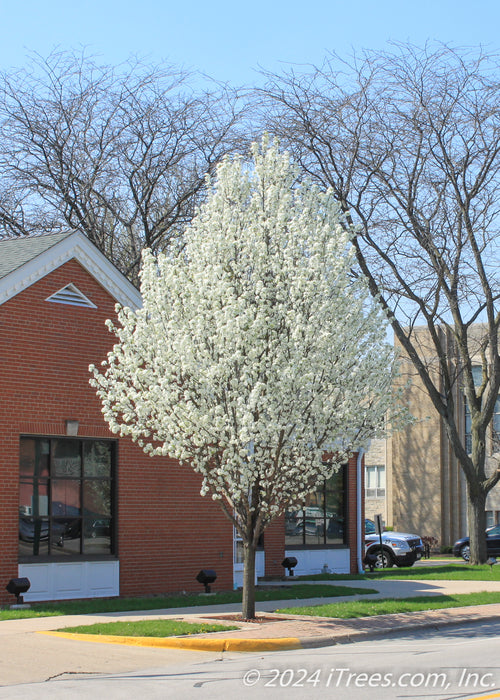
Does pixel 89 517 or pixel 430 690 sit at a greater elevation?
pixel 89 517

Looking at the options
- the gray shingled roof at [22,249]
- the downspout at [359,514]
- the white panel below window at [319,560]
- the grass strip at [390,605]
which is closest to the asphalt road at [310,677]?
the grass strip at [390,605]

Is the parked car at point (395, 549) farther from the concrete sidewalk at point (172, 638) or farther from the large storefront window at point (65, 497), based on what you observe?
the large storefront window at point (65, 497)

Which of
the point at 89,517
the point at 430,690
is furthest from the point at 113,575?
the point at 430,690

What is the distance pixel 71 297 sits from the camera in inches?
727

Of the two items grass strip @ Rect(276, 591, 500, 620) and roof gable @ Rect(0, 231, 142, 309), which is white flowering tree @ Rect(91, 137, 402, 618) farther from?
roof gable @ Rect(0, 231, 142, 309)

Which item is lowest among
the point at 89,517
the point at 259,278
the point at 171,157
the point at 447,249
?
the point at 89,517

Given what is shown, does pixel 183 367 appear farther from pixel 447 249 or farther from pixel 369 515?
pixel 369 515

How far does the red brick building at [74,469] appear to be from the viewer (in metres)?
17.3

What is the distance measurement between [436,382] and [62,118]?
2501 cm

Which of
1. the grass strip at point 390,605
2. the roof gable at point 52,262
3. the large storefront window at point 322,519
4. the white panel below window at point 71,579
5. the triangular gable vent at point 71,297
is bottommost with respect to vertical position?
the grass strip at point 390,605

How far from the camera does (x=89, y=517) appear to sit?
1842 centimetres

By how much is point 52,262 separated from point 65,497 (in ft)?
14.7

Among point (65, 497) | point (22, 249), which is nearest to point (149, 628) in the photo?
point (65, 497)

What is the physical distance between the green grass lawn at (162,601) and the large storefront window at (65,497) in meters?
1.12
